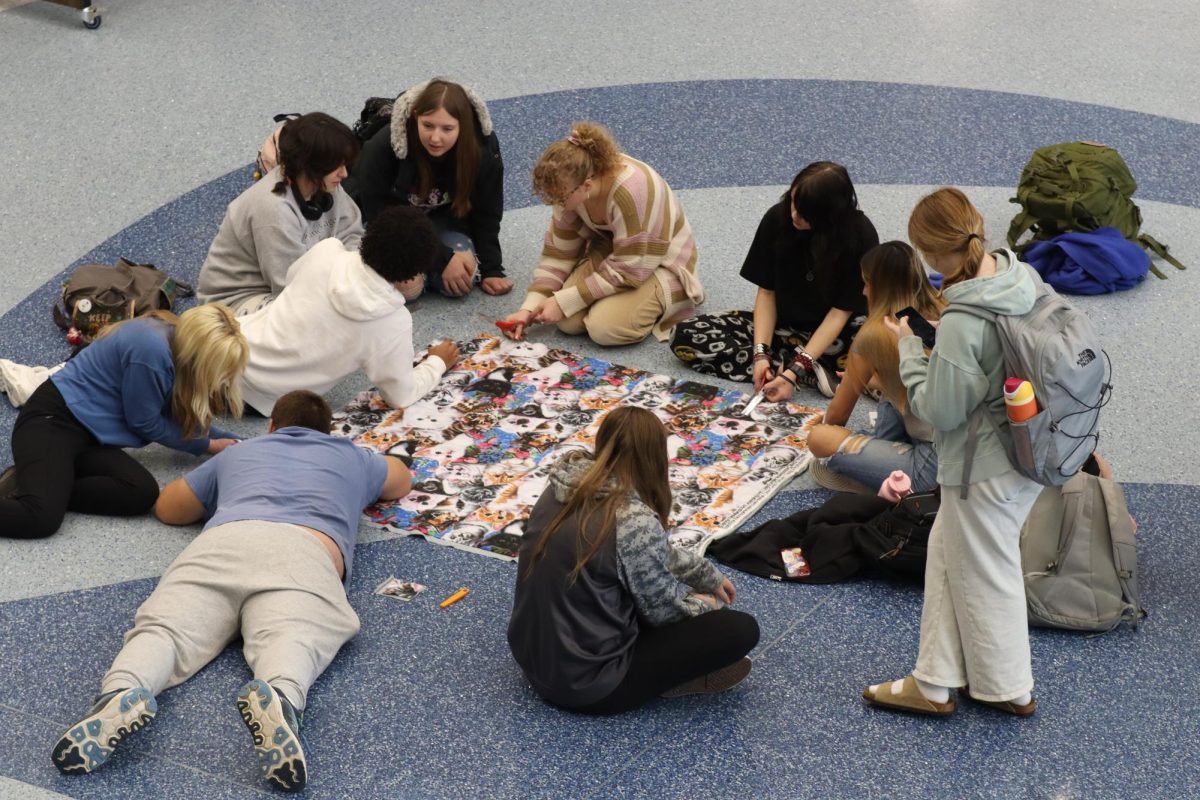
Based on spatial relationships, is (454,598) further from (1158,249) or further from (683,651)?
(1158,249)

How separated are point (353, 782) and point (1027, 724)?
1552 mm

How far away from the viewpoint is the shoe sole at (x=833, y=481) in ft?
13.4

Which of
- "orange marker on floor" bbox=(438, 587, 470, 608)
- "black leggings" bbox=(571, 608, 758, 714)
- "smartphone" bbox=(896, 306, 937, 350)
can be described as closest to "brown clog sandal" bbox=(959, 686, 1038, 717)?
"black leggings" bbox=(571, 608, 758, 714)

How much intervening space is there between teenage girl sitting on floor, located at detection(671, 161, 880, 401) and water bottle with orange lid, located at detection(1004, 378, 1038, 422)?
5.49 feet

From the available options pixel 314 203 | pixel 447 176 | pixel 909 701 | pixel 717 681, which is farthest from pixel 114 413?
pixel 909 701

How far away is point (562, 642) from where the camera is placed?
122 inches

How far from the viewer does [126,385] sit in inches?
154

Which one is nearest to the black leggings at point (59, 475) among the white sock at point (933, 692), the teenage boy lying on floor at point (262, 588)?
the teenage boy lying on floor at point (262, 588)

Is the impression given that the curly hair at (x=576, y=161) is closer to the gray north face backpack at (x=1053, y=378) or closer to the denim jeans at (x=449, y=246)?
the denim jeans at (x=449, y=246)

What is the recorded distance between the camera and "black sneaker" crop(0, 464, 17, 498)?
3.90 metres

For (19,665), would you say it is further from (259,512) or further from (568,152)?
(568,152)

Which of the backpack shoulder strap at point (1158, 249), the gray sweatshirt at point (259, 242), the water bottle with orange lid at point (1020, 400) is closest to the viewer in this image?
the water bottle with orange lid at point (1020, 400)

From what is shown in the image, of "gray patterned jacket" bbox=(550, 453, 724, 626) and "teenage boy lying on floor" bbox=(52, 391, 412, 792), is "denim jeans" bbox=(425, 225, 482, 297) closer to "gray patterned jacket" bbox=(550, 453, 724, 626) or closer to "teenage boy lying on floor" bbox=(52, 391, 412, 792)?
"teenage boy lying on floor" bbox=(52, 391, 412, 792)

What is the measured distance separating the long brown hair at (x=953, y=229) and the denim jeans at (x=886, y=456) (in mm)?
1013
